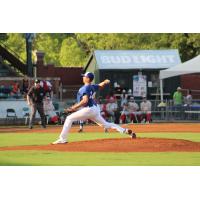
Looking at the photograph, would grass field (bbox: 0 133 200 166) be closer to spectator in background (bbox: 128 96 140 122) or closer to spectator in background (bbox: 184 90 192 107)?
spectator in background (bbox: 128 96 140 122)

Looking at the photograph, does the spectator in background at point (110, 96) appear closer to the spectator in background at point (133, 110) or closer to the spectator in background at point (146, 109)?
the spectator in background at point (133, 110)

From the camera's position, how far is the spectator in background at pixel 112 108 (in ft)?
89.7

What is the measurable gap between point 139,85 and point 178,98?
1478mm

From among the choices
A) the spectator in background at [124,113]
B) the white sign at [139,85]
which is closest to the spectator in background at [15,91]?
the spectator in background at [124,113]

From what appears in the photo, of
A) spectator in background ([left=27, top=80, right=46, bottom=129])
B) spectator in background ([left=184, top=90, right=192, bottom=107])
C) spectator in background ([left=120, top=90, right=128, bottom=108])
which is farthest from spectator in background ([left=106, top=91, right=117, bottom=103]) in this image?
spectator in background ([left=27, top=80, right=46, bottom=129])

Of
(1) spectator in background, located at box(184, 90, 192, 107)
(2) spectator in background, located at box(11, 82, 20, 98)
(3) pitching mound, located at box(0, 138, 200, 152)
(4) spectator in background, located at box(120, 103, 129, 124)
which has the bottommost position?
(3) pitching mound, located at box(0, 138, 200, 152)

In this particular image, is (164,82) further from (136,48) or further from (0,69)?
(0,69)

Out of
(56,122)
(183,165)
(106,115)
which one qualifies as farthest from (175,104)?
(183,165)

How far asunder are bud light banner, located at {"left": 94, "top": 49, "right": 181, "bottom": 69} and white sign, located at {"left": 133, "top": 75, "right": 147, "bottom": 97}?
16.9 inches

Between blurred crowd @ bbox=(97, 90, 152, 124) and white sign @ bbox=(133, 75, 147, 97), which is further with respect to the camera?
white sign @ bbox=(133, 75, 147, 97)

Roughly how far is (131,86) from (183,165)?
13942 mm

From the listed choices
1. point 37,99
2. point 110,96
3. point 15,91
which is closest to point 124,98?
point 110,96

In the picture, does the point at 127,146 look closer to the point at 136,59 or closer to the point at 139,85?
the point at 136,59

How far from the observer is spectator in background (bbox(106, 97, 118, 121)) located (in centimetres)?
2734
